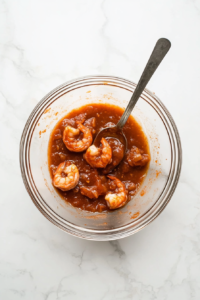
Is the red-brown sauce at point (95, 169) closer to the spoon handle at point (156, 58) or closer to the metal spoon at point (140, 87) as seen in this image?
the metal spoon at point (140, 87)

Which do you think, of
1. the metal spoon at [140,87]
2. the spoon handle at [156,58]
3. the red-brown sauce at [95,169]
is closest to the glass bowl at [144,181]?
the red-brown sauce at [95,169]

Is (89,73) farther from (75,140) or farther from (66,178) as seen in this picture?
(66,178)

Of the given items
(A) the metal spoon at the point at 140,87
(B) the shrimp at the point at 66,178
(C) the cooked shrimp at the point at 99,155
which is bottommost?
(B) the shrimp at the point at 66,178

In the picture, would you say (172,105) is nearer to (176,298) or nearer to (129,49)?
(129,49)

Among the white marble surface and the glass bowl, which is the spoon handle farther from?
the white marble surface

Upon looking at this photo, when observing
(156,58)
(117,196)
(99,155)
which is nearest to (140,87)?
(156,58)

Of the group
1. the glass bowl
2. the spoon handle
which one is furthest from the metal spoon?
the glass bowl

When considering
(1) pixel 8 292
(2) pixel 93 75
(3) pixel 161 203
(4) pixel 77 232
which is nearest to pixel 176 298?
(3) pixel 161 203
